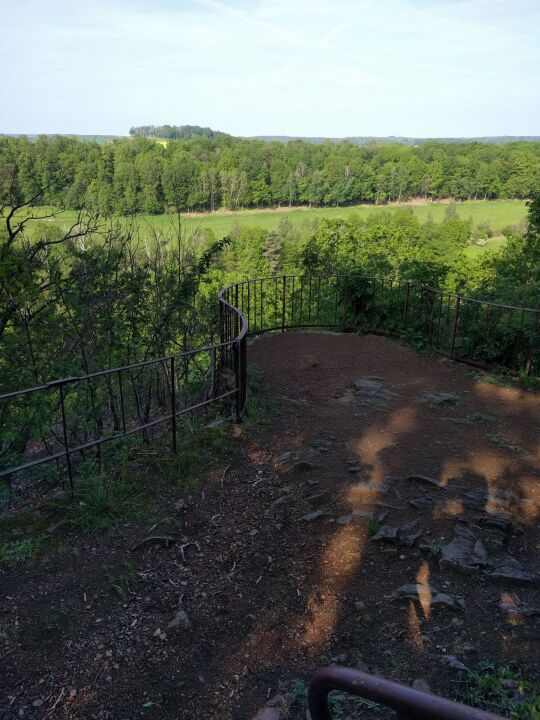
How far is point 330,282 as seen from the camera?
1217cm

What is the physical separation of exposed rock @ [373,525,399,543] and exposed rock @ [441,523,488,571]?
1.19 feet

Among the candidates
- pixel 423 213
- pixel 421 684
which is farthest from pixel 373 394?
pixel 423 213

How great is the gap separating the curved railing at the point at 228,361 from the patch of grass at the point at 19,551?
55 centimetres

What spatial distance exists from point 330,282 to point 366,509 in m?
8.21

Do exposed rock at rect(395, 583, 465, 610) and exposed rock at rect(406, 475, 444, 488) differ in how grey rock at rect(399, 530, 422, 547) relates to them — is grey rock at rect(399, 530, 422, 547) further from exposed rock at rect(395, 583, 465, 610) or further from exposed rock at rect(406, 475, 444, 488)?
exposed rock at rect(406, 475, 444, 488)

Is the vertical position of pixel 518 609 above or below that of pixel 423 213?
below

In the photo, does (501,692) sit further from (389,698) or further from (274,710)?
(389,698)

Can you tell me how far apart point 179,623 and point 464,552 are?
82.9 inches

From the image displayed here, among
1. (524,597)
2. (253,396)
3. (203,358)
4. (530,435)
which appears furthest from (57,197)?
(524,597)

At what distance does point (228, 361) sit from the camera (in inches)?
278

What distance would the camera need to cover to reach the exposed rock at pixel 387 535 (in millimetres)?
4117

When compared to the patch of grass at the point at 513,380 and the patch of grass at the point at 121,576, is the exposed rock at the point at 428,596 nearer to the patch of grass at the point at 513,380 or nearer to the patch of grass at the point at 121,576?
the patch of grass at the point at 121,576

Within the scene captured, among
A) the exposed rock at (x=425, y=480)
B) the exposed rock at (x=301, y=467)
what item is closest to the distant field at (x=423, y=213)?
the exposed rock at (x=301, y=467)

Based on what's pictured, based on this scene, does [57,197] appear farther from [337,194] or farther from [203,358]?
[337,194]
